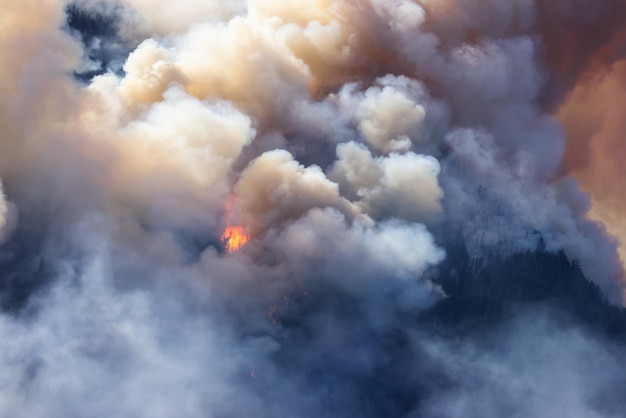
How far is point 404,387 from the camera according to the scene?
5300 centimetres

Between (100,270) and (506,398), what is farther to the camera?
(506,398)

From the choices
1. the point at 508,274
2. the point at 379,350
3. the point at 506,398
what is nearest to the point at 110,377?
the point at 379,350

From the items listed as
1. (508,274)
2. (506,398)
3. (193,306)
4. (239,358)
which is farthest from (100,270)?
(508,274)

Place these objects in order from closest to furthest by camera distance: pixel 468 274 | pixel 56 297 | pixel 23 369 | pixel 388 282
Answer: pixel 23 369, pixel 56 297, pixel 388 282, pixel 468 274

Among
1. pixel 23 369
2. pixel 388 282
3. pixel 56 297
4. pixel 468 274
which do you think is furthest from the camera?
pixel 468 274

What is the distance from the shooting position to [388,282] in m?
52.3

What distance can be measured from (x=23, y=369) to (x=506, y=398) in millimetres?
32130

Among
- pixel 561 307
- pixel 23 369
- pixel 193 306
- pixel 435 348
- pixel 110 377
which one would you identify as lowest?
pixel 23 369

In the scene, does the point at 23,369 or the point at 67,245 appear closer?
the point at 23,369

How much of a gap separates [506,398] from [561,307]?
12082mm

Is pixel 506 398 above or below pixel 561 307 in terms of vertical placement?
below

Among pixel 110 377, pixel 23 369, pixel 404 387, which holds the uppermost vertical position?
pixel 404 387

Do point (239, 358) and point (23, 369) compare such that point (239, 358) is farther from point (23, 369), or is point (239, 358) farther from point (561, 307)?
point (561, 307)

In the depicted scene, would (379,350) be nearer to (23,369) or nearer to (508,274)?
(508,274)
